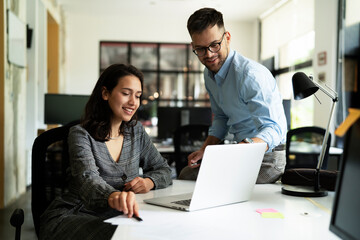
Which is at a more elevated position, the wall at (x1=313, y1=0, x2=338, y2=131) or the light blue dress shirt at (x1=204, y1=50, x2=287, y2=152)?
the wall at (x1=313, y1=0, x2=338, y2=131)

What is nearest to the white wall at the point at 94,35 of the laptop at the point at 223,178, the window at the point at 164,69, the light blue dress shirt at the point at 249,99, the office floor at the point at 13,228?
the window at the point at 164,69

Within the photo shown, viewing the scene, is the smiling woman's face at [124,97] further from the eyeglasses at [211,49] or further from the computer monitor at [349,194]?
the computer monitor at [349,194]

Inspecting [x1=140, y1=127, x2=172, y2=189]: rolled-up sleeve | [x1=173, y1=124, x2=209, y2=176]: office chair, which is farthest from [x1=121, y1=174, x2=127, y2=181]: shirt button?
[x1=173, y1=124, x2=209, y2=176]: office chair

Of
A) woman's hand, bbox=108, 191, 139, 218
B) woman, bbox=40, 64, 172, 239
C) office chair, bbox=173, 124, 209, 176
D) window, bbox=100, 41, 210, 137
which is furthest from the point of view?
window, bbox=100, 41, 210, 137

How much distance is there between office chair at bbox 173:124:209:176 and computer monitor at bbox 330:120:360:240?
3.17m

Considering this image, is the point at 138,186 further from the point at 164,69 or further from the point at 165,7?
the point at 164,69

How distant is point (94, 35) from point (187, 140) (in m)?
6.37

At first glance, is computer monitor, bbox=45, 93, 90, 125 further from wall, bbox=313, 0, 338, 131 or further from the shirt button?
wall, bbox=313, 0, 338, 131

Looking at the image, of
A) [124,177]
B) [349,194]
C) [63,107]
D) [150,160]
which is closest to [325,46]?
[63,107]

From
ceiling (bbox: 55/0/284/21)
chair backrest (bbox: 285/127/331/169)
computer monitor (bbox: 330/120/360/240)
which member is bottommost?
chair backrest (bbox: 285/127/331/169)

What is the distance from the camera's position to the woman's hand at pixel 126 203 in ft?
4.13

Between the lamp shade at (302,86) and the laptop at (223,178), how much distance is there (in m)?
0.32

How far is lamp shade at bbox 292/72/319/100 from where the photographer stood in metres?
1.61

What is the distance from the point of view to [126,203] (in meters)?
1.29
